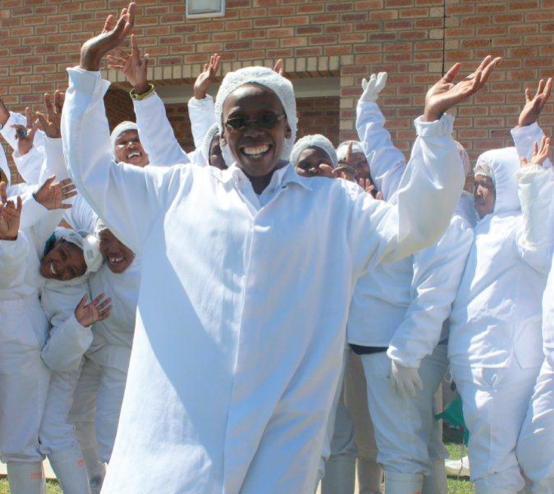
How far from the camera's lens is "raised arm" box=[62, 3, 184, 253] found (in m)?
2.69

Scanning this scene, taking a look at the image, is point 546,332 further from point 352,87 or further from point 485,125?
point 352,87

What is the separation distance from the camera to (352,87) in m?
7.43

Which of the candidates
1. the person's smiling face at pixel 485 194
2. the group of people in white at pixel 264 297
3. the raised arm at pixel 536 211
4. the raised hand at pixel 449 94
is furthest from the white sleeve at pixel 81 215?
the raised hand at pixel 449 94

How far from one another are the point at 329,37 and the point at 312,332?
205 inches

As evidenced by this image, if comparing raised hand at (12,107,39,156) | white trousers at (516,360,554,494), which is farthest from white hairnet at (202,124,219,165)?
white trousers at (516,360,554,494)

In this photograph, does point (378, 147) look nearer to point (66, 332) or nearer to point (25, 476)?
point (66, 332)

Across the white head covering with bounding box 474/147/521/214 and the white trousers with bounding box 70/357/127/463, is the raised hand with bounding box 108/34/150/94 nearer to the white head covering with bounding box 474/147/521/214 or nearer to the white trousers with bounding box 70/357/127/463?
the white trousers with bounding box 70/357/127/463

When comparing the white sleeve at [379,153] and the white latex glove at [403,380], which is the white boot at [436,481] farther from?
the white sleeve at [379,153]

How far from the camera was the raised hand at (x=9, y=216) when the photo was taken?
4418 millimetres

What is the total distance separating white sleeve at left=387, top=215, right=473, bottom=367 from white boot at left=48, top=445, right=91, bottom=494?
176cm

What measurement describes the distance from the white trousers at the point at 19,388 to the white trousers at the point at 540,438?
2.45 metres

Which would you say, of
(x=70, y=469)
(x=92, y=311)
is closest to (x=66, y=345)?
(x=92, y=311)

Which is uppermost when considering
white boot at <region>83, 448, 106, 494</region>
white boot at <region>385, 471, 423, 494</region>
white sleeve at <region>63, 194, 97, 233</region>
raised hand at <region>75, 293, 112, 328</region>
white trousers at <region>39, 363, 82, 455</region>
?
white sleeve at <region>63, 194, 97, 233</region>

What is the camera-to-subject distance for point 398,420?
477cm
